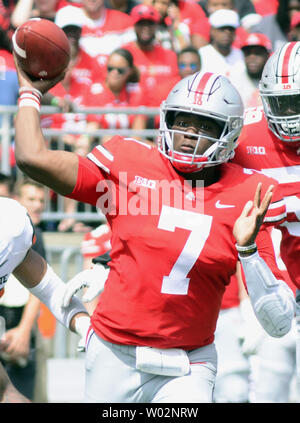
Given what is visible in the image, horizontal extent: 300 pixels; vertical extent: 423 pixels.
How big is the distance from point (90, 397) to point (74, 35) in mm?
5039

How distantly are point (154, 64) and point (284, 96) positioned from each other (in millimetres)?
4310

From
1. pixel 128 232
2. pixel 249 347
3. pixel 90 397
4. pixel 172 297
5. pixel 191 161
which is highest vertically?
pixel 191 161

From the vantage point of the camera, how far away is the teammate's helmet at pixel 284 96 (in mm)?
4254

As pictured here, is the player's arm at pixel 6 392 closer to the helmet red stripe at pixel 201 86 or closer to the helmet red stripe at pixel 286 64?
the helmet red stripe at pixel 201 86

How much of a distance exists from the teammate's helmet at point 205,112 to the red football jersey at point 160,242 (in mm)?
110

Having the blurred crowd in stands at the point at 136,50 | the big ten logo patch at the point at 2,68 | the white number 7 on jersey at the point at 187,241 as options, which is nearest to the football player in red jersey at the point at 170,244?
the white number 7 on jersey at the point at 187,241

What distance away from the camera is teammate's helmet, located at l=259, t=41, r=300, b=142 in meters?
4.25

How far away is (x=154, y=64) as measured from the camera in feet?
27.7

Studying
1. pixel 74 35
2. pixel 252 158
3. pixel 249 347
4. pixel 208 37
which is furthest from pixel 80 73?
pixel 252 158

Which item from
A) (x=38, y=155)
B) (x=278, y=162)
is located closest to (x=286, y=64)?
(x=278, y=162)

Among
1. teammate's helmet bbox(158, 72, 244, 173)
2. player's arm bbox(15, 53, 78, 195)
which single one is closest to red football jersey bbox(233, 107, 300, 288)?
teammate's helmet bbox(158, 72, 244, 173)

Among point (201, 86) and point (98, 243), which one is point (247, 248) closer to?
point (201, 86)

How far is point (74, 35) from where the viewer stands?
323 inches
